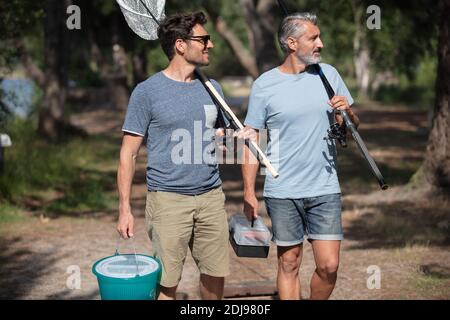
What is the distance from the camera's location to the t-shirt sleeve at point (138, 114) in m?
4.43

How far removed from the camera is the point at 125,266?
4.28 meters

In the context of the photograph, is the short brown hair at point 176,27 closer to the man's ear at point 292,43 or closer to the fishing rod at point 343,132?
the man's ear at point 292,43

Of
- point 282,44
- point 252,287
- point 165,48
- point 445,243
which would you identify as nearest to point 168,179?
point 165,48

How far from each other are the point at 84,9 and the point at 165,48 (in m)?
23.4

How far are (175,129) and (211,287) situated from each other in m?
1.00

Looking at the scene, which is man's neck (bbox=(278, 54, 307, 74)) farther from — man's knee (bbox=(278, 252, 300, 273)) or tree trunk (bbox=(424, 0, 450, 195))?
tree trunk (bbox=(424, 0, 450, 195))

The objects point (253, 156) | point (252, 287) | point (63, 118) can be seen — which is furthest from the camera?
point (63, 118)

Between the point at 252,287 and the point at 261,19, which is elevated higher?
the point at 261,19

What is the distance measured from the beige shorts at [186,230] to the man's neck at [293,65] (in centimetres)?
85

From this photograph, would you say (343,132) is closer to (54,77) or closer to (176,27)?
(176,27)

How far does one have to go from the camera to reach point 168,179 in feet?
Answer: 14.7

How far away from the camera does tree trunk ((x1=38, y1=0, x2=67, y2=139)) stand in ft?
52.5

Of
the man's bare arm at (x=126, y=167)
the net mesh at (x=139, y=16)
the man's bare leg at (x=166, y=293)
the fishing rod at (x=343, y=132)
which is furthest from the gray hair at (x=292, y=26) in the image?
the man's bare leg at (x=166, y=293)
